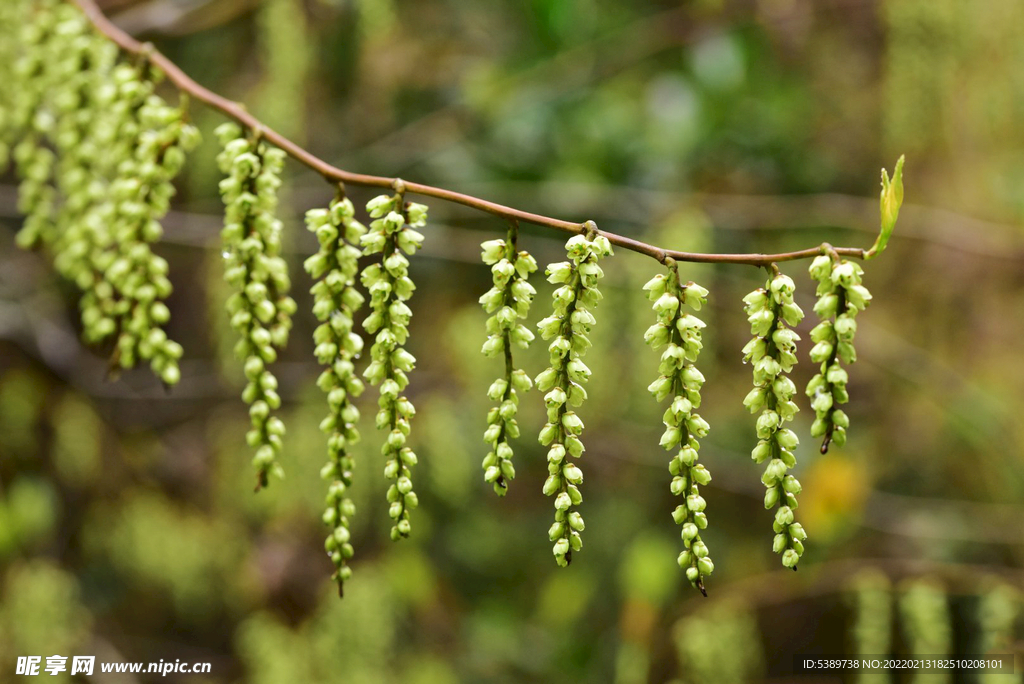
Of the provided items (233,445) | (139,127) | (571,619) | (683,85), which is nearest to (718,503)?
(571,619)

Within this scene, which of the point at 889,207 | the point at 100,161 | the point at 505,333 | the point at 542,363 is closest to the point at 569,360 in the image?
the point at 505,333

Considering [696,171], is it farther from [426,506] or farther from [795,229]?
[426,506]

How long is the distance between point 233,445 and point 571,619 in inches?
46.7

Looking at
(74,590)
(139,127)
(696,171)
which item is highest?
(696,171)

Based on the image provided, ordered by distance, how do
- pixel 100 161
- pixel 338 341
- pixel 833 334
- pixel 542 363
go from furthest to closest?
1. pixel 542 363
2. pixel 100 161
3. pixel 338 341
4. pixel 833 334

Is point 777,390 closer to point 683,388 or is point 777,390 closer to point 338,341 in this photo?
point 683,388

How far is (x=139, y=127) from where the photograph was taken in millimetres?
911

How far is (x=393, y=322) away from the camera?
0.70 meters

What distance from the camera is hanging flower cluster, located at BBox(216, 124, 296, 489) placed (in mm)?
777

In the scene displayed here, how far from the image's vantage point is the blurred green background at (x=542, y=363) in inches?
80.8

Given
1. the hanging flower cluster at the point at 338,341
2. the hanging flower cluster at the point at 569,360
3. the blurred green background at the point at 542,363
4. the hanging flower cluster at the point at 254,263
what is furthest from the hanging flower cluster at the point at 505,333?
the blurred green background at the point at 542,363

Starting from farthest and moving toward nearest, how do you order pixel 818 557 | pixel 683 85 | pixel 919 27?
pixel 683 85
pixel 818 557
pixel 919 27

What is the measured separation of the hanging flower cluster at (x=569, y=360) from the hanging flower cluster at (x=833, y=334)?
0.18 meters

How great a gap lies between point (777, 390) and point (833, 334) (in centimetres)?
6
